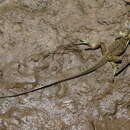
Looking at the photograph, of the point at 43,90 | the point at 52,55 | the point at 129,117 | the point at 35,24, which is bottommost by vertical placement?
the point at 129,117

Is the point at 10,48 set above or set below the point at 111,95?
above

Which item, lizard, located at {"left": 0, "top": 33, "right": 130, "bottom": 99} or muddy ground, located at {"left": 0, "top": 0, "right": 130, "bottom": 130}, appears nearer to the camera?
muddy ground, located at {"left": 0, "top": 0, "right": 130, "bottom": 130}

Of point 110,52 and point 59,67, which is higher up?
point 110,52

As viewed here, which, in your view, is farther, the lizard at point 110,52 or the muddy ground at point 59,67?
the lizard at point 110,52

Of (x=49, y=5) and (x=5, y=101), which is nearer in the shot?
(x=5, y=101)

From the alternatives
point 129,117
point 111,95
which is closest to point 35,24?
point 111,95

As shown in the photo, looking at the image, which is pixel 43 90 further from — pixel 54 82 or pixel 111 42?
pixel 111 42
